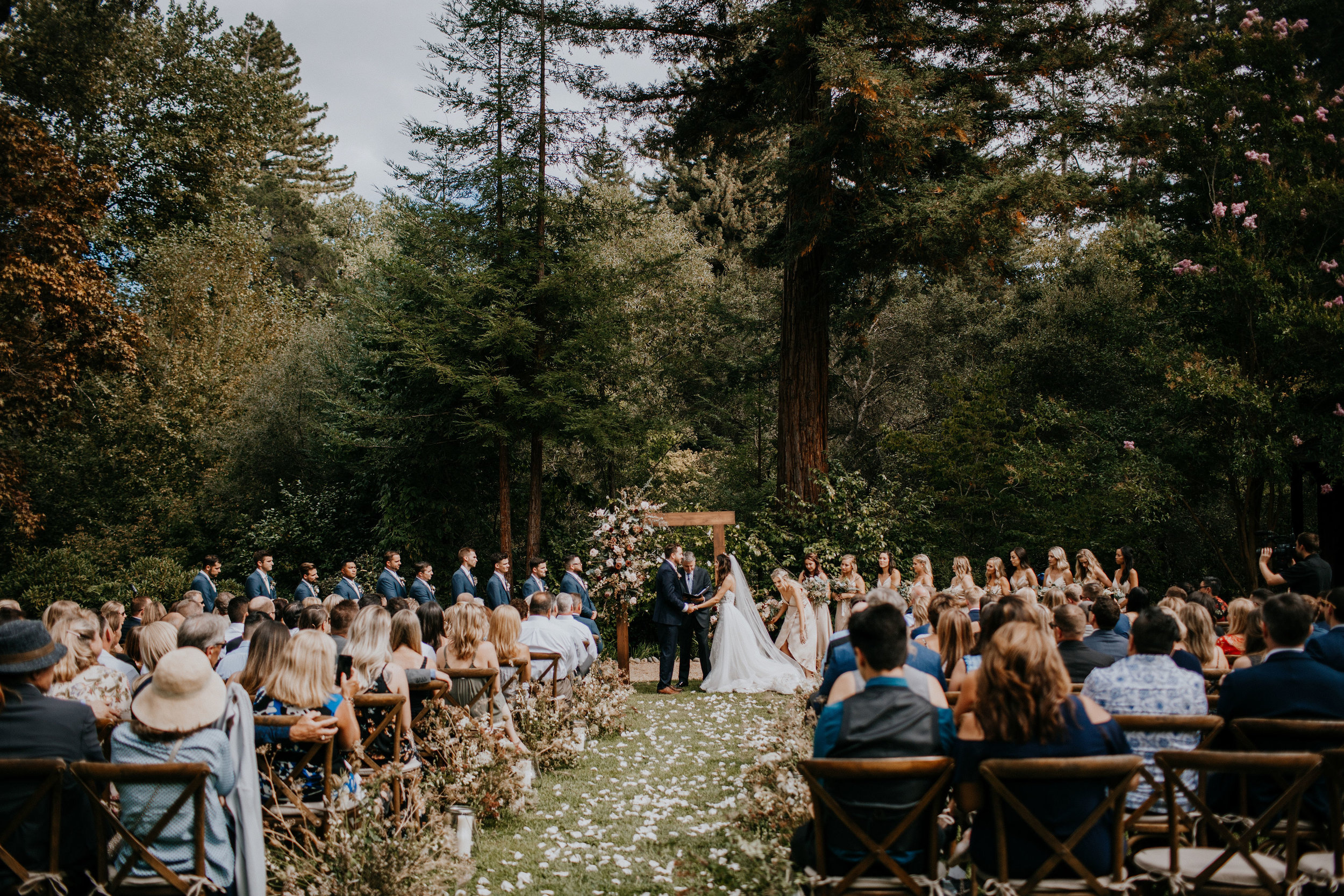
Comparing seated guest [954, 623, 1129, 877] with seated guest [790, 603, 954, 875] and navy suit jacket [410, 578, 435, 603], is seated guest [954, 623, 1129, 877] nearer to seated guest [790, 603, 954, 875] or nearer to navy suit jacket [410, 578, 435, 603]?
seated guest [790, 603, 954, 875]

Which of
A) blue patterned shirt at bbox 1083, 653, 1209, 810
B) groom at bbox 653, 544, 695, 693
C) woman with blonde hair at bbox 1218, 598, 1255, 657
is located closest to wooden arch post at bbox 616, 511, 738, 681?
groom at bbox 653, 544, 695, 693

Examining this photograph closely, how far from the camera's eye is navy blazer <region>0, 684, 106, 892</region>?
10.4 ft

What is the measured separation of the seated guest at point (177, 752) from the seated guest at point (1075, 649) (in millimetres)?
4285

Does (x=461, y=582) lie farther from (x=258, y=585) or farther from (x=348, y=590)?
(x=258, y=585)

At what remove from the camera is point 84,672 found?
186 inches

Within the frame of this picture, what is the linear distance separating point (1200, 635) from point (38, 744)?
6277 millimetres

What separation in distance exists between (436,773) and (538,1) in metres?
14.5

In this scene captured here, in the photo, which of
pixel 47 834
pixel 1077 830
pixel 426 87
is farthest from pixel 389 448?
pixel 1077 830

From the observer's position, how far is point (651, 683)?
1215cm

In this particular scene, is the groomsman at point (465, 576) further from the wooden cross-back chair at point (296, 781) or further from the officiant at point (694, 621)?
the wooden cross-back chair at point (296, 781)

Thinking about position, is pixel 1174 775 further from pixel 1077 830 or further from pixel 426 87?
Answer: pixel 426 87

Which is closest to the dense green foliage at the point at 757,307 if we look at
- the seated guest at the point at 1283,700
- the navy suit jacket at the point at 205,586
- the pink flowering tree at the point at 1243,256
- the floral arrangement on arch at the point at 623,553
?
the pink flowering tree at the point at 1243,256

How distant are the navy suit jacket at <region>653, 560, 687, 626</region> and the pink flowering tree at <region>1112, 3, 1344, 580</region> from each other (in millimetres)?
7722

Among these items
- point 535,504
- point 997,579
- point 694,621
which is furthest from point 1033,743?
point 535,504
